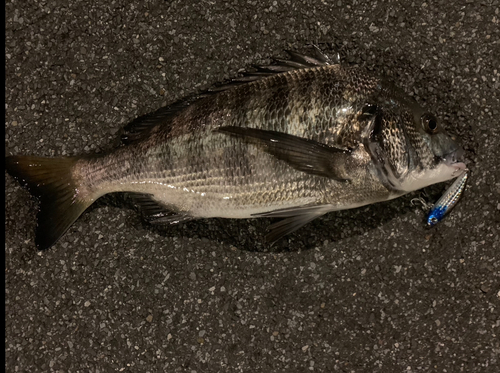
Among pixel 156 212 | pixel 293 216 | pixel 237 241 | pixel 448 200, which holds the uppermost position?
pixel 448 200

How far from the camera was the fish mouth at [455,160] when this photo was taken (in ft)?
5.08

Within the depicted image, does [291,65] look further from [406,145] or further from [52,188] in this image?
[52,188]

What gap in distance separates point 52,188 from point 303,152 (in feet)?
3.77

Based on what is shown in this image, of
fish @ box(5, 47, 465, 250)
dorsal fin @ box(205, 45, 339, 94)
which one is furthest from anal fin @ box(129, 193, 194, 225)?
dorsal fin @ box(205, 45, 339, 94)

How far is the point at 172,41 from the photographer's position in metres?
1.92

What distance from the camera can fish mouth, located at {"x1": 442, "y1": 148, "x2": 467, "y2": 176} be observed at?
155cm

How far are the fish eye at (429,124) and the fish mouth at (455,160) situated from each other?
0.12 m

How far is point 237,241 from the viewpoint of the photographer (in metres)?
1.92

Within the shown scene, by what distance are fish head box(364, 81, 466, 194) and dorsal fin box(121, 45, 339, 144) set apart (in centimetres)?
33

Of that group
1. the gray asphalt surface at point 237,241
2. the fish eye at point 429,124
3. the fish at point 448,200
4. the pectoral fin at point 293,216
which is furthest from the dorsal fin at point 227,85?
the fish at point 448,200

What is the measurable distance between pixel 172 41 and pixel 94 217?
96 cm

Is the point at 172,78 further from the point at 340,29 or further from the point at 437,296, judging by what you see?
the point at 437,296

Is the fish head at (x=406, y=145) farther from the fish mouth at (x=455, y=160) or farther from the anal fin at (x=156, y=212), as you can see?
the anal fin at (x=156, y=212)

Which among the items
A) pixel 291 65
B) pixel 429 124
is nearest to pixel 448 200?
pixel 429 124
